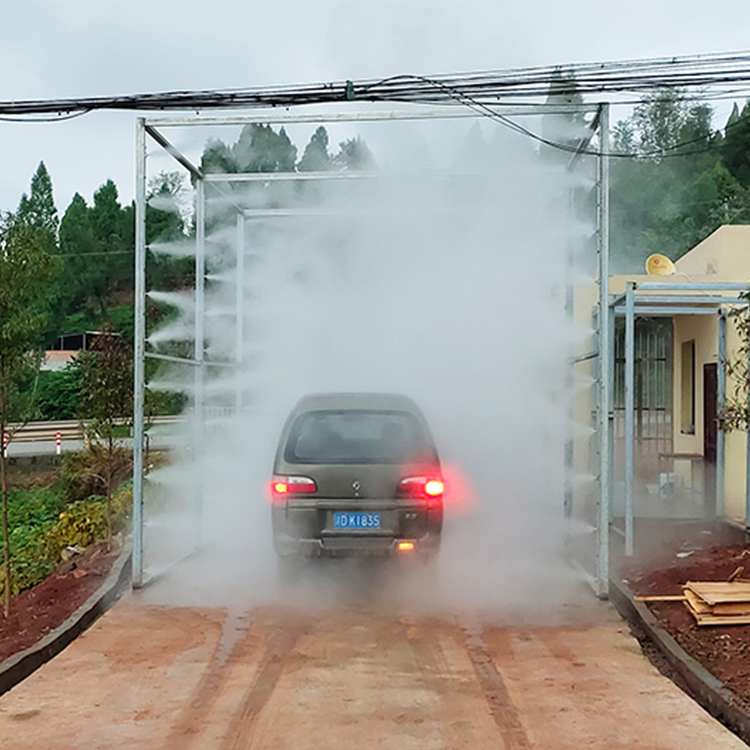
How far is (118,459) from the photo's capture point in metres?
12.8

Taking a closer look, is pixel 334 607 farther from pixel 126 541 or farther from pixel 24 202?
pixel 24 202

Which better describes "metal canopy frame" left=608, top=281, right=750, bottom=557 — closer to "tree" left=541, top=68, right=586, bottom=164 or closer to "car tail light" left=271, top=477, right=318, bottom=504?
"tree" left=541, top=68, right=586, bottom=164

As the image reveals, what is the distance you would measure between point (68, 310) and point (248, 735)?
40860 mm

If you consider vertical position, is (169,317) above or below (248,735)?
above

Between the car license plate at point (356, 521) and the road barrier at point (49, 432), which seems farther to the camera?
the road barrier at point (49, 432)

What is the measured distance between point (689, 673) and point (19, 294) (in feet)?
20.8

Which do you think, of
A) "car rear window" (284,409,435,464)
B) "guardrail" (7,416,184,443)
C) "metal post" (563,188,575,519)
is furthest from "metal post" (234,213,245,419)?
"guardrail" (7,416,184,443)

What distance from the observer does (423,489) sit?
8008mm

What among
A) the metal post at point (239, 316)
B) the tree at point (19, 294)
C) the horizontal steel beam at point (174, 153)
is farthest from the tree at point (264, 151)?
the tree at point (19, 294)

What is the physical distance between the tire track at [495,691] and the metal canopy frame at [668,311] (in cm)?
356

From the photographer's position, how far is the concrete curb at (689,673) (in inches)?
203

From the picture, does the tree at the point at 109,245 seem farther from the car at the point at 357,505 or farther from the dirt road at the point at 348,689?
the dirt road at the point at 348,689

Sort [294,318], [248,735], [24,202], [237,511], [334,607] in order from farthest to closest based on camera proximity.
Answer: [24,202], [294,318], [237,511], [334,607], [248,735]

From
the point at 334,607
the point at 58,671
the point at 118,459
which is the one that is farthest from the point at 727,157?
the point at 58,671
